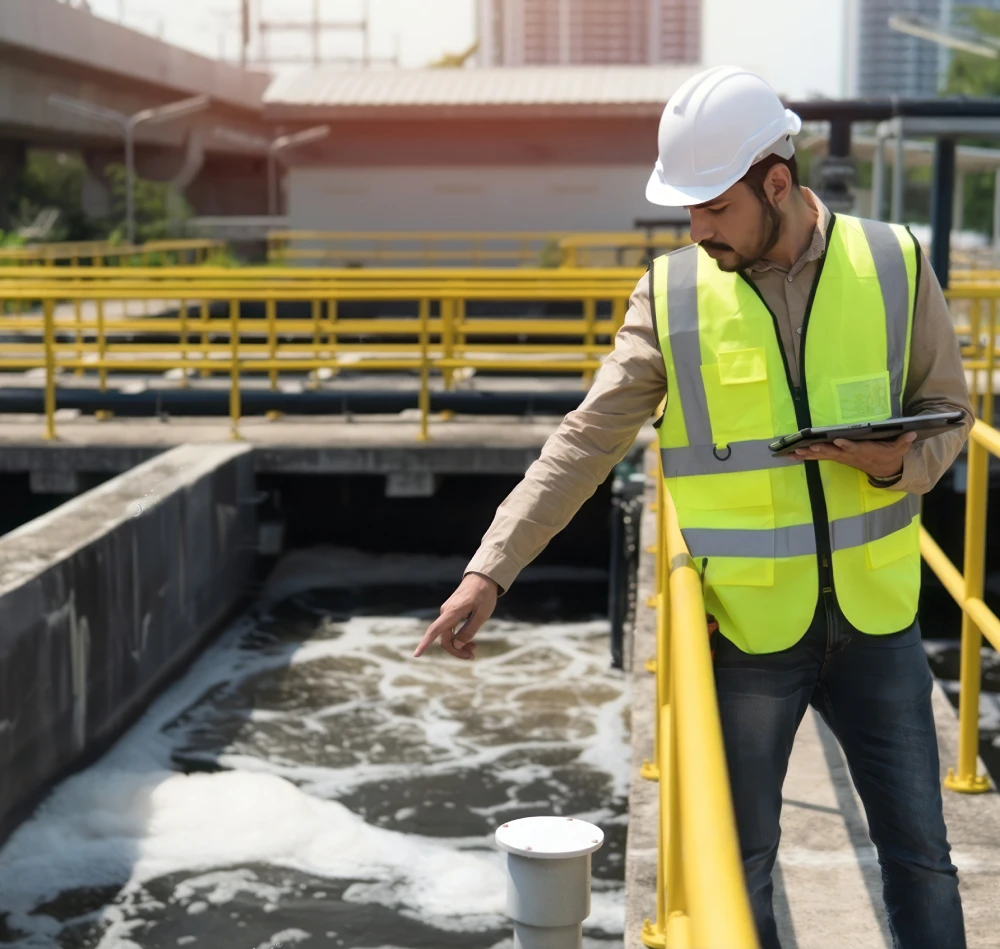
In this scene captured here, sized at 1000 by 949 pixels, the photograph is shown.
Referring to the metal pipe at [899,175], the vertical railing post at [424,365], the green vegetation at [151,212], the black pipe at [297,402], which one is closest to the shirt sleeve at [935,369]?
the vertical railing post at [424,365]

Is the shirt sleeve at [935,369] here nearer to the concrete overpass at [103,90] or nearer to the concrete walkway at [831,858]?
the concrete walkway at [831,858]

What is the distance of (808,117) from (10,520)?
689 centimetres

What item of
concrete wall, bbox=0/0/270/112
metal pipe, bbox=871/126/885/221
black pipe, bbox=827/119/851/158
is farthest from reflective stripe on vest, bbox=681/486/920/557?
concrete wall, bbox=0/0/270/112

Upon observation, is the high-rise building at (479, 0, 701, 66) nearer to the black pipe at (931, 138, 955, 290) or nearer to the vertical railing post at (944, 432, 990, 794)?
the black pipe at (931, 138, 955, 290)

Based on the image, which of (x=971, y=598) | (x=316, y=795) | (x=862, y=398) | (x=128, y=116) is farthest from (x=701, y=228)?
(x=128, y=116)

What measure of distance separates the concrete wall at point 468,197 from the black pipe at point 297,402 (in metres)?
19.7

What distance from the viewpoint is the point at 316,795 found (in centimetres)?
670

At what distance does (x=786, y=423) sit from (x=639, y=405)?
269 mm

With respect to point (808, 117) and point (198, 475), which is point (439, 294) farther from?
point (808, 117)

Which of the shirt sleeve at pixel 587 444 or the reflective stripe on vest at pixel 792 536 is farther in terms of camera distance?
the shirt sleeve at pixel 587 444

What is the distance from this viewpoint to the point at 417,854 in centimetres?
603

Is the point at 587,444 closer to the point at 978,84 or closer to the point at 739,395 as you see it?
the point at 739,395

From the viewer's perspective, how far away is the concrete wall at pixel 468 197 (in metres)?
31.0

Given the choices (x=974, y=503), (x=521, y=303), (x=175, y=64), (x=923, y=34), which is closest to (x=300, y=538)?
(x=974, y=503)
